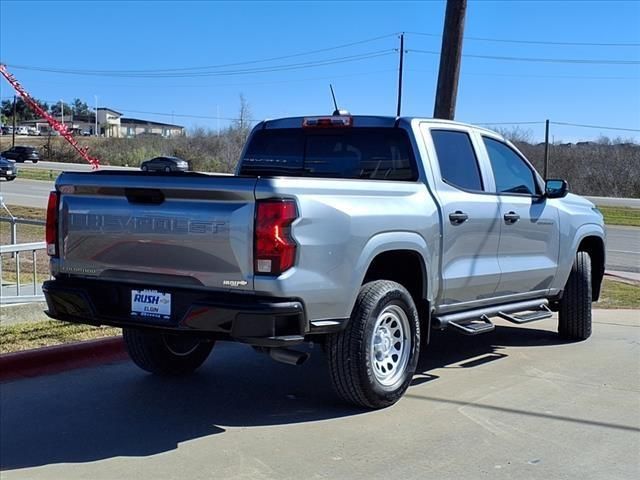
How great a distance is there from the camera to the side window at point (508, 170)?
22.5 ft

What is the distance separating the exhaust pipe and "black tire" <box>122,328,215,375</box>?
4.33 ft

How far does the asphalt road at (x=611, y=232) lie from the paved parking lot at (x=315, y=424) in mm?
9878

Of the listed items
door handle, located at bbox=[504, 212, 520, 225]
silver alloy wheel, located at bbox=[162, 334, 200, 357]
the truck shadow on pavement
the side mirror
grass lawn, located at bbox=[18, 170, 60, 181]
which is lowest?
the truck shadow on pavement

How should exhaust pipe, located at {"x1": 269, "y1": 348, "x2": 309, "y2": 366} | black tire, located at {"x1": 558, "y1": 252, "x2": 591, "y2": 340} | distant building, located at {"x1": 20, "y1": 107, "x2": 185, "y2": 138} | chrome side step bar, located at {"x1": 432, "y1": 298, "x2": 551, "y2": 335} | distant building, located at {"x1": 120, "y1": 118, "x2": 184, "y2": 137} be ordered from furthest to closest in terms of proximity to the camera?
1. distant building, located at {"x1": 120, "y1": 118, "x2": 184, "y2": 137}
2. distant building, located at {"x1": 20, "y1": 107, "x2": 185, "y2": 138}
3. black tire, located at {"x1": 558, "y1": 252, "x2": 591, "y2": 340}
4. chrome side step bar, located at {"x1": 432, "y1": 298, "x2": 551, "y2": 335}
5. exhaust pipe, located at {"x1": 269, "y1": 348, "x2": 309, "y2": 366}

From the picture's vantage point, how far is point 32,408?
17.6ft

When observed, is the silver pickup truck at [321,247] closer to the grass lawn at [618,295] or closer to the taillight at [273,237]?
the taillight at [273,237]

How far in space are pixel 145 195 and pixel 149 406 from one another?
160cm

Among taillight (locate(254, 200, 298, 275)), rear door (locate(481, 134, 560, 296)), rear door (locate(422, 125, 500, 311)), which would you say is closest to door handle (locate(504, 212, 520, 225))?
rear door (locate(481, 134, 560, 296))

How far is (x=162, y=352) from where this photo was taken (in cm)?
615

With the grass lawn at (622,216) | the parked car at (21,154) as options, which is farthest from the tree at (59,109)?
the grass lawn at (622,216)

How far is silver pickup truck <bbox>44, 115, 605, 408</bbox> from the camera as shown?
4.58 m

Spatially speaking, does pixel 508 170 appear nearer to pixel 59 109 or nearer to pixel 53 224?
pixel 53 224

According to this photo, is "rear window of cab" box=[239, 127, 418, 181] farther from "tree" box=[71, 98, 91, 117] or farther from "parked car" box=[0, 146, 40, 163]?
"tree" box=[71, 98, 91, 117]

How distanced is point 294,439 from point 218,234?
140 cm
